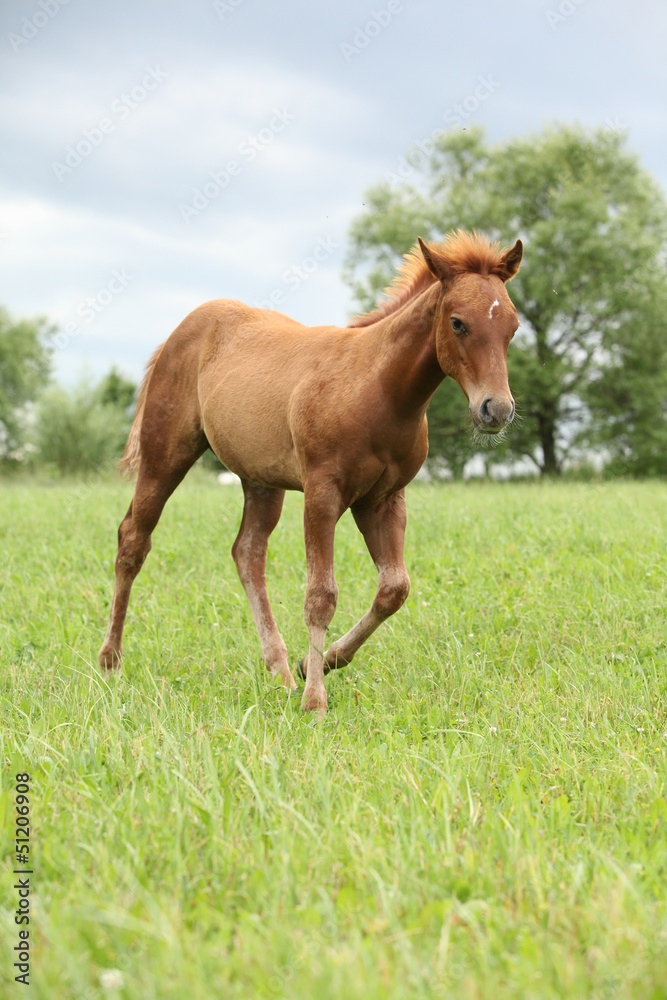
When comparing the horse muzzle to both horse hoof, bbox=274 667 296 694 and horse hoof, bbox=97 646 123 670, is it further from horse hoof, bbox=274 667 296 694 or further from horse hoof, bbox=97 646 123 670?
horse hoof, bbox=97 646 123 670

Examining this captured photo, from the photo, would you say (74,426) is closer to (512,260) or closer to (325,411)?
(325,411)

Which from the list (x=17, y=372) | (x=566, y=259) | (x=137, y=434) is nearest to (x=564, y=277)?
(x=566, y=259)

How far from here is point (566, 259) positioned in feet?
83.3

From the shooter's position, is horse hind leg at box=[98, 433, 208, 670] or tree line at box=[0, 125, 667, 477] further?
tree line at box=[0, 125, 667, 477]

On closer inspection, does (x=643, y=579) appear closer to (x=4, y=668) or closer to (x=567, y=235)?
(x=4, y=668)

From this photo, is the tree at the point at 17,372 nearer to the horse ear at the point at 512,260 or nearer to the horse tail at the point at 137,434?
the horse tail at the point at 137,434

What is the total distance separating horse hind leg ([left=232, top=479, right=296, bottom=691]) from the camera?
4.78 meters

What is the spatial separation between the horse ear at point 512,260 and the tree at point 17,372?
40.4 m

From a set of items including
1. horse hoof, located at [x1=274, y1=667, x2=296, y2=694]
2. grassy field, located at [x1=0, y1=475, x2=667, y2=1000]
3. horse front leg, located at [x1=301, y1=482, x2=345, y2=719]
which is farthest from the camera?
horse hoof, located at [x1=274, y1=667, x2=296, y2=694]

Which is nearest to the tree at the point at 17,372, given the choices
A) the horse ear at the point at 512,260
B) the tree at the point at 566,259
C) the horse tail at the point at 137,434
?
the tree at the point at 566,259

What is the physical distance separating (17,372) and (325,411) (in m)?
A: 43.1

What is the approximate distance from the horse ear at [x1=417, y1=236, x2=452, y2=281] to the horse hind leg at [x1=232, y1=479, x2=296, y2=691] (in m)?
2.10

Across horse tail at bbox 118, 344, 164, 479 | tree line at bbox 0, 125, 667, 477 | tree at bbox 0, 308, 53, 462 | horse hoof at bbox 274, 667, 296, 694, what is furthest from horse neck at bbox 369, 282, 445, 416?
tree at bbox 0, 308, 53, 462

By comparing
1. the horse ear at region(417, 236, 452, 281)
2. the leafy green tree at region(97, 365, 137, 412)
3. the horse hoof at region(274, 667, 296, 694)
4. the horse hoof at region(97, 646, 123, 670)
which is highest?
the leafy green tree at region(97, 365, 137, 412)
